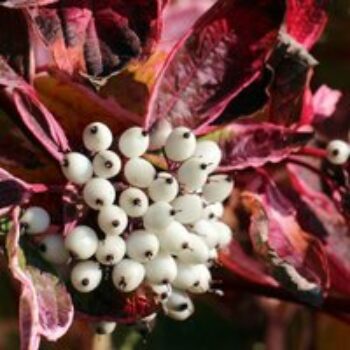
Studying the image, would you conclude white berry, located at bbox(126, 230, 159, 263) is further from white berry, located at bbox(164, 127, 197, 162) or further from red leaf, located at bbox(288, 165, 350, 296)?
red leaf, located at bbox(288, 165, 350, 296)

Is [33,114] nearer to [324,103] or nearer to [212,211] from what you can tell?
[212,211]

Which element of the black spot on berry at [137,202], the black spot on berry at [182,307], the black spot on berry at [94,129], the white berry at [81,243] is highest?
the black spot on berry at [94,129]

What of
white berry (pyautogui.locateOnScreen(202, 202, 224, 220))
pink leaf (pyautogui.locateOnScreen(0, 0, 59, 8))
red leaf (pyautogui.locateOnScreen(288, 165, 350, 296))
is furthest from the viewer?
red leaf (pyautogui.locateOnScreen(288, 165, 350, 296))

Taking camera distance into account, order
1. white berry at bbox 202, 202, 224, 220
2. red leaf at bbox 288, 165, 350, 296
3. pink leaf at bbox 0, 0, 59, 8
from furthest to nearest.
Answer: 1. red leaf at bbox 288, 165, 350, 296
2. white berry at bbox 202, 202, 224, 220
3. pink leaf at bbox 0, 0, 59, 8

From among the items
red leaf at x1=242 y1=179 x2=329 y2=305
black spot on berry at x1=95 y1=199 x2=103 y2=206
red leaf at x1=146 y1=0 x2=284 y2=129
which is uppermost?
red leaf at x1=146 y1=0 x2=284 y2=129

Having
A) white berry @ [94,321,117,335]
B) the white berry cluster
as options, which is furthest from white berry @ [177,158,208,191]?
white berry @ [94,321,117,335]

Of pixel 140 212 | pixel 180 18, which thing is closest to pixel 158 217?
pixel 140 212

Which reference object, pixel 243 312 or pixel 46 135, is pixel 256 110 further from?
pixel 243 312

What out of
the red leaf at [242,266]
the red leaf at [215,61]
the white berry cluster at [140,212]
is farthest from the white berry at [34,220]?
the red leaf at [242,266]

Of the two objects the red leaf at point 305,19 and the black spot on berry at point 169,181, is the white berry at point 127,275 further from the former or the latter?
the red leaf at point 305,19
